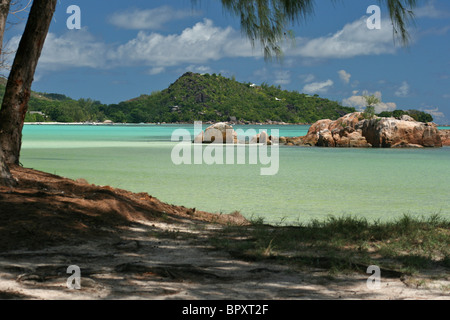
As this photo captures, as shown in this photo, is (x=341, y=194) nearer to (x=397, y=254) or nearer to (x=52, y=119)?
(x=397, y=254)

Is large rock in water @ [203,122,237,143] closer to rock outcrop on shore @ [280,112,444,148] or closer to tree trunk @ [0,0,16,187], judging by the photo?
rock outcrop on shore @ [280,112,444,148]

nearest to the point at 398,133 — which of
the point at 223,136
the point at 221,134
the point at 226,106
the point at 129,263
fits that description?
the point at 223,136

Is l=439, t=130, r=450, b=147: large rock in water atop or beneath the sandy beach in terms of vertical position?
atop

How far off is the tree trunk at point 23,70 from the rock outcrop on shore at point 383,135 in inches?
1434

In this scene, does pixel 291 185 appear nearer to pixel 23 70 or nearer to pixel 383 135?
pixel 23 70

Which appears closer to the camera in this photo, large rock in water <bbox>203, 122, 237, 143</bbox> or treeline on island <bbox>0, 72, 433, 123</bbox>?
large rock in water <bbox>203, 122, 237, 143</bbox>

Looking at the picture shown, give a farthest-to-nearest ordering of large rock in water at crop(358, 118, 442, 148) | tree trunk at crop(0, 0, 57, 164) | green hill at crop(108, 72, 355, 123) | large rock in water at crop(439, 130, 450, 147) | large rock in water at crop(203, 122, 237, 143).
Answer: green hill at crop(108, 72, 355, 123) → large rock in water at crop(439, 130, 450, 147) → large rock in water at crop(203, 122, 237, 143) → large rock in water at crop(358, 118, 442, 148) → tree trunk at crop(0, 0, 57, 164)

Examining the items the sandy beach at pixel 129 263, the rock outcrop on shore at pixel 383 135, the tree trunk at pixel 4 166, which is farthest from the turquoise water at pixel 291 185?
the rock outcrop on shore at pixel 383 135

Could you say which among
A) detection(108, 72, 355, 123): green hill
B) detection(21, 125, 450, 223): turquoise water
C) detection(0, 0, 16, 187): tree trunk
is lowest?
detection(21, 125, 450, 223): turquoise water

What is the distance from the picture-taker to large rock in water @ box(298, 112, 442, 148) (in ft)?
141

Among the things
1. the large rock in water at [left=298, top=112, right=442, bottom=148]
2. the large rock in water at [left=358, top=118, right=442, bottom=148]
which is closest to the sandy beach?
the large rock in water at [left=298, top=112, right=442, bottom=148]

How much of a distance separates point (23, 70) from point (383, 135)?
37275 millimetres

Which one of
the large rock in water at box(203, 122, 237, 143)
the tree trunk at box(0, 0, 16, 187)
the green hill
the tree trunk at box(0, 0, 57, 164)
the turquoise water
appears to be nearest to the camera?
the tree trunk at box(0, 0, 16, 187)

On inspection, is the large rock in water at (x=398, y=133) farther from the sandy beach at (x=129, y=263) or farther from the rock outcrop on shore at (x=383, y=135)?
the sandy beach at (x=129, y=263)
